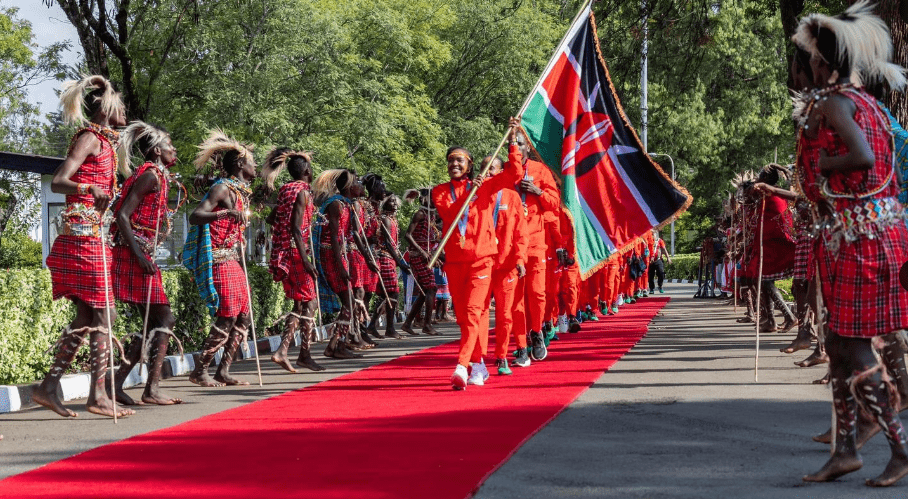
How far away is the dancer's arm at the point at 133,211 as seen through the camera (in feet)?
27.8

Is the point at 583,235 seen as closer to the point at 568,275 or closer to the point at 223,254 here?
the point at 568,275

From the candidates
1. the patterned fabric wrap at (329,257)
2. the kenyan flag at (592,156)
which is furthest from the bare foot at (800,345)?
the patterned fabric wrap at (329,257)

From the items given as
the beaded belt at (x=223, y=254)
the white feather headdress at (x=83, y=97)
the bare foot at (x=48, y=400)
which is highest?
the white feather headdress at (x=83, y=97)

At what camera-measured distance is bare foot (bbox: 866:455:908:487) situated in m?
5.11

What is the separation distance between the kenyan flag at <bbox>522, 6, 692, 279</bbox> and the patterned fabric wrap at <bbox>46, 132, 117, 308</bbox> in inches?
200

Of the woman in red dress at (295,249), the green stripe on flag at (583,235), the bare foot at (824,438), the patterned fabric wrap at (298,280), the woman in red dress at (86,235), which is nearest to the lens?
the bare foot at (824,438)

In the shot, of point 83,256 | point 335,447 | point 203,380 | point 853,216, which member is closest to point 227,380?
point 203,380

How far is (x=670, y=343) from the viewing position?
48.1 ft

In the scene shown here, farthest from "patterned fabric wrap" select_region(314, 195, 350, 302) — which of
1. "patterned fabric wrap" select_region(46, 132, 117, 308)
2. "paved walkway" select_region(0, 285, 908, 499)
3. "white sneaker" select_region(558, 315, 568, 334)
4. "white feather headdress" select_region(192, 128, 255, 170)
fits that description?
"patterned fabric wrap" select_region(46, 132, 117, 308)

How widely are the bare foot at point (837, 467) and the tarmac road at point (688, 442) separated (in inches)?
1.6

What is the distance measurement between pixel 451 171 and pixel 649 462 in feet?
14.0

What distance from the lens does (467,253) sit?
31.4 feet

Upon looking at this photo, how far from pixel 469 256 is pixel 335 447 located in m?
3.26

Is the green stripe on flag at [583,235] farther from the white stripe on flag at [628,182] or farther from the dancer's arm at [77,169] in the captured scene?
the dancer's arm at [77,169]
